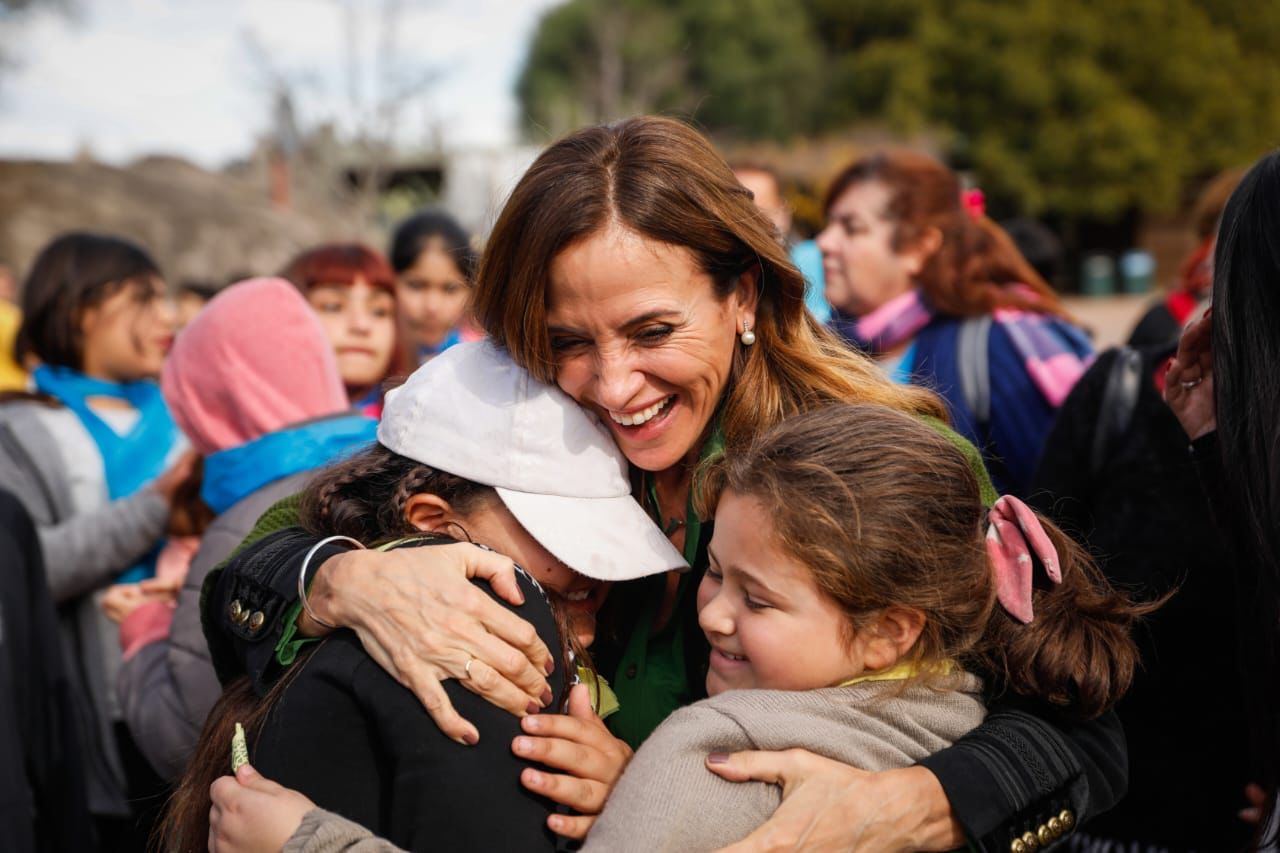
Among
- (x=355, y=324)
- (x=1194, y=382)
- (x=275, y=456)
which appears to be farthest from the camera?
(x=355, y=324)

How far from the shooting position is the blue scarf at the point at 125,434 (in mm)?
4164

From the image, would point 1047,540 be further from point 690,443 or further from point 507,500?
point 507,500

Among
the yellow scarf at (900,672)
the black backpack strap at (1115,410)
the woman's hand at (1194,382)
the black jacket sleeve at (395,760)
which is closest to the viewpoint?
the black jacket sleeve at (395,760)

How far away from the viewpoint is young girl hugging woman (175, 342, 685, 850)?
60.8 inches

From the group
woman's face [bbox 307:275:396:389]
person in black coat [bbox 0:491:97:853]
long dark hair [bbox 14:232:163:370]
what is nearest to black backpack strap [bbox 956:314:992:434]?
woman's face [bbox 307:275:396:389]

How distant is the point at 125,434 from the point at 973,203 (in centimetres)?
363

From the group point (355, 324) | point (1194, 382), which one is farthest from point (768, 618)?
point (355, 324)

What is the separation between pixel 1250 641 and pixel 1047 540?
0.58 meters

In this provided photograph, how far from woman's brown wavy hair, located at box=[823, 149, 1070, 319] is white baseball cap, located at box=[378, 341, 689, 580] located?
2.58 metres

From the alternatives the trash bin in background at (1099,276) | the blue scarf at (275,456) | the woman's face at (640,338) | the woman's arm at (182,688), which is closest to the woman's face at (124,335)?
the blue scarf at (275,456)

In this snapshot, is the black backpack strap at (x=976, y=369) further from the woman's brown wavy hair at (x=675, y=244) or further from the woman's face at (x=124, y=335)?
the woman's face at (x=124, y=335)

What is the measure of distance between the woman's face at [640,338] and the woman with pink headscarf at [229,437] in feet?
3.19

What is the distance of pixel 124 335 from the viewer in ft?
14.5

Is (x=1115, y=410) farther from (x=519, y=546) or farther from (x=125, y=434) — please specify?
(x=125, y=434)
